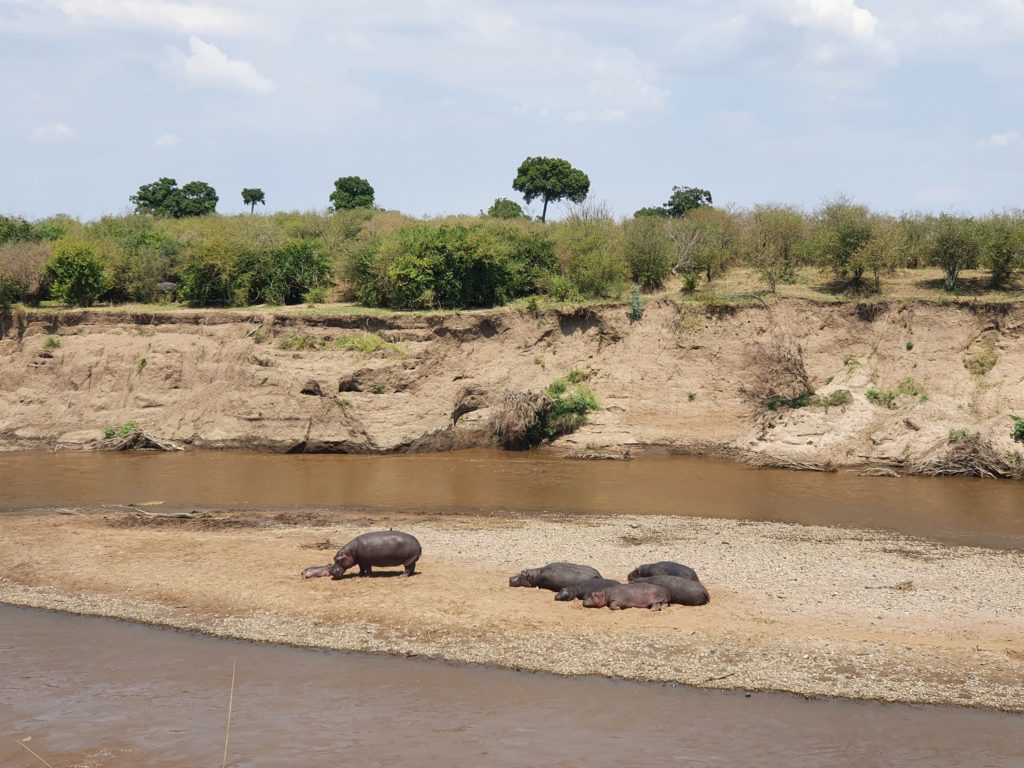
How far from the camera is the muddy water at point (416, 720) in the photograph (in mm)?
9359

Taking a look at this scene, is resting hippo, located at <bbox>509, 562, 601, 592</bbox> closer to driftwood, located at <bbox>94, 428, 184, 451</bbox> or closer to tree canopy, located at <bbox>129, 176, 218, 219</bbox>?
driftwood, located at <bbox>94, 428, 184, 451</bbox>

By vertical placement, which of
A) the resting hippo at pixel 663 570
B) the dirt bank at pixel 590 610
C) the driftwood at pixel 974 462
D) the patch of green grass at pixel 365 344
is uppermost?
the patch of green grass at pixel 365 344

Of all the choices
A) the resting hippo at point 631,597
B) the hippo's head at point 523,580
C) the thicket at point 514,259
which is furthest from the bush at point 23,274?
the resting hippo at point 631,597

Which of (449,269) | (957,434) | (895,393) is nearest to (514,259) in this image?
(449,269)

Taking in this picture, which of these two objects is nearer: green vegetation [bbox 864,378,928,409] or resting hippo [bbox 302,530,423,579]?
resting hippo [bbox 302,530,423,579]

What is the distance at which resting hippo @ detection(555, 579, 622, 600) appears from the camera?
1335 cm

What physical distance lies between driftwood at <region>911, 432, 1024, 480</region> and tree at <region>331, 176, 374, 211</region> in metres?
36.7

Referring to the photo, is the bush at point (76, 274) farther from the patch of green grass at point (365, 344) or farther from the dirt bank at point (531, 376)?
the patch of green grass at point (365, 344)

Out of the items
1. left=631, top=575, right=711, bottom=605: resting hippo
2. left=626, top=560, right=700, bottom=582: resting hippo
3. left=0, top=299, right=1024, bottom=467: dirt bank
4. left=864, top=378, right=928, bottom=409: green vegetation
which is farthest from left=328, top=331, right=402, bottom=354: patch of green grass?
left=631, top=575, right=711, bottom=605: resting hippo

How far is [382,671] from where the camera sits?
1134cm

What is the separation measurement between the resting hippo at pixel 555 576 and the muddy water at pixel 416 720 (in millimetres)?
2740

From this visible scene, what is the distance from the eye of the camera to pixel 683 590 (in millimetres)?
13203

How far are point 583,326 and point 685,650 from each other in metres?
18.9

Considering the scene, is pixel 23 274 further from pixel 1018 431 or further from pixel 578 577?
pixel 1018 431
